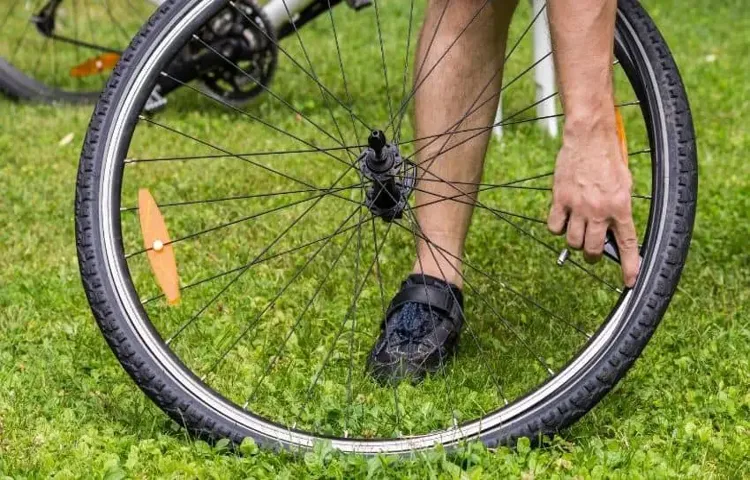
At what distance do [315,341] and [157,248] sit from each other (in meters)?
0.56

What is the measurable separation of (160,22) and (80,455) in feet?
2.70

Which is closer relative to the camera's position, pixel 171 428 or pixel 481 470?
pixel 481 470

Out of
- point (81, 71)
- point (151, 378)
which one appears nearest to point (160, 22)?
point (151, 378)

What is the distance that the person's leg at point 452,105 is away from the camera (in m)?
2.76

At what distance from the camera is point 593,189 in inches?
89.6

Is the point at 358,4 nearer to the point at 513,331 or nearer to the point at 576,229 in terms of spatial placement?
the point at 513,331

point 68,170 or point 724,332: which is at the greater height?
point 724,332

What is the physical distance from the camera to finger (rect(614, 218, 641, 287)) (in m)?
2.31

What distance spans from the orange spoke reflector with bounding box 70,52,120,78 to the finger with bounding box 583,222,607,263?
11.1 ft

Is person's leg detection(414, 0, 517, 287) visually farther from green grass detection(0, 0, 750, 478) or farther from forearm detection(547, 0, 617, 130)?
forearm detection(547, 0, 617, 130)

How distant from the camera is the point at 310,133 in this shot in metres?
4.63

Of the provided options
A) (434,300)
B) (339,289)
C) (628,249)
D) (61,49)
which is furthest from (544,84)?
(61,49)

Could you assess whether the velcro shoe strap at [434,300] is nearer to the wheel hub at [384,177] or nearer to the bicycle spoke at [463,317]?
the bicycle spoke at [463,317]

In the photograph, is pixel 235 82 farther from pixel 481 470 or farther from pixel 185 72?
pixel 481 470
